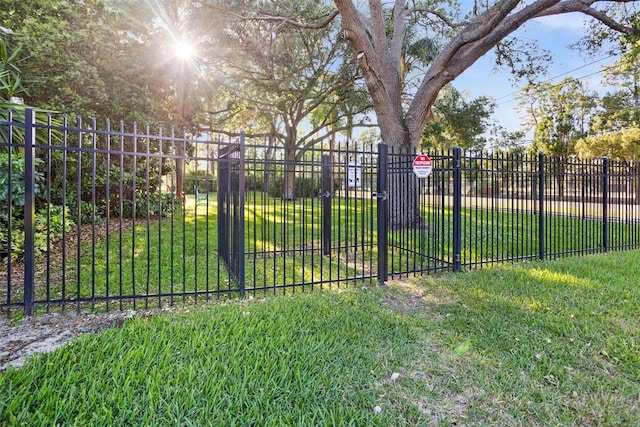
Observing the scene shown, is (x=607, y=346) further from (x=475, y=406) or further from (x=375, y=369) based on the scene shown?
(x=375, y=369)

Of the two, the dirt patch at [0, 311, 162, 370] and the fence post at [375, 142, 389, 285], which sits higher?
the fence post at [375, 142, 389, 285]

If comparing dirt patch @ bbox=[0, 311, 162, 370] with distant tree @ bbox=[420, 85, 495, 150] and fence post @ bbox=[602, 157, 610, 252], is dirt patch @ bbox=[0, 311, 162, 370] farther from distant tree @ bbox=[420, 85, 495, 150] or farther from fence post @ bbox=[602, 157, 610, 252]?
distant tree @ bbox=[420, 85, 495, 150]

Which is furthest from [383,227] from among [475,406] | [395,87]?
[395,87]

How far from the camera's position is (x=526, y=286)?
450 cm

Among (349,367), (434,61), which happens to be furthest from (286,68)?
(349,367)

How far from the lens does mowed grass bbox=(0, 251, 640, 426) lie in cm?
208

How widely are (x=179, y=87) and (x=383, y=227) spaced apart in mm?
11006


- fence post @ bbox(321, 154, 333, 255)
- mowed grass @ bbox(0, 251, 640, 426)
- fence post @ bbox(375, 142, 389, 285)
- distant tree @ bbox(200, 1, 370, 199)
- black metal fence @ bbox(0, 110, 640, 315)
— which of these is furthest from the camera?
distant tree @ bbox(200, 1, 370, 199)

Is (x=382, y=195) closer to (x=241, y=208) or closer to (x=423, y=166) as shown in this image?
(x=423, y=166)

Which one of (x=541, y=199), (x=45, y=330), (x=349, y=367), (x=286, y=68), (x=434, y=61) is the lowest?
(x=349, y=367)

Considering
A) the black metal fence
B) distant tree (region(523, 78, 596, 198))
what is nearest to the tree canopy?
the black metal fence

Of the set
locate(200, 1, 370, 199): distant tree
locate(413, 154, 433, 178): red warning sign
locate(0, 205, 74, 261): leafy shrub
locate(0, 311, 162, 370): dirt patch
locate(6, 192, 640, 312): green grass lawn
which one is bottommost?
locate(0, 311, 162, 370): dirt patch

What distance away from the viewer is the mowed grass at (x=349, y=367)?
208 cm

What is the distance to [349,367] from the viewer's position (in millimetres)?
2582
